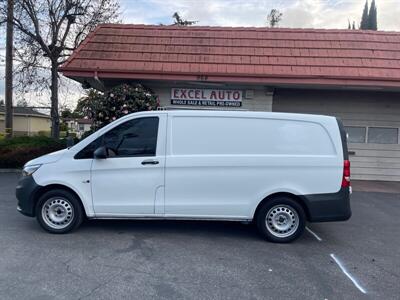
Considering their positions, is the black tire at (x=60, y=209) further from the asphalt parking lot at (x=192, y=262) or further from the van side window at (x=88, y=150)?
the van side window at (x=88, y=150)

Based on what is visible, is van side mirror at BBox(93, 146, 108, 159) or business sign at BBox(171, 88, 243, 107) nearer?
van side mirror at BBox(93, 146, 108, 159)

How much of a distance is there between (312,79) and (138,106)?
4.77 meters

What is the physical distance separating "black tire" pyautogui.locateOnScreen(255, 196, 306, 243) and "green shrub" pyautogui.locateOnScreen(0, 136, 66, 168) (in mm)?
8798

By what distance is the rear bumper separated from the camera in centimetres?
562

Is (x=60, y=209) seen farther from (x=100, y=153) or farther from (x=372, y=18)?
(x=372, y=18)

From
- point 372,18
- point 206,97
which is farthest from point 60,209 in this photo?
point 372,18

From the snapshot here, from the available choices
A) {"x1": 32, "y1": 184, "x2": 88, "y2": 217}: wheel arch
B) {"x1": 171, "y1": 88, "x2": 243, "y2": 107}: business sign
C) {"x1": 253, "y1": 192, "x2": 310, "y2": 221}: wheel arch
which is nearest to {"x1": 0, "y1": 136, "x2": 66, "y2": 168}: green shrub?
{"x1": 171, "y1": 88, "x2": 243, "y2": 107}: business sign

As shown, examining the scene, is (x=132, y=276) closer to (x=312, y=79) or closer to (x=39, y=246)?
(x=39, y=246)

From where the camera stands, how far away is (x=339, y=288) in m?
4.19

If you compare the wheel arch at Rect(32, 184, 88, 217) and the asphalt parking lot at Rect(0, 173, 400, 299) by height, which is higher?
the wheel arch at Rect(32, 184, 88, 217)

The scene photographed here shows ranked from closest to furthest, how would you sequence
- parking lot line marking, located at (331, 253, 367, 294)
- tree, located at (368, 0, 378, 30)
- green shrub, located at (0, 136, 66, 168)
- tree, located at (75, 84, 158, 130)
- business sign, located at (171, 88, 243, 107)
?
parking lot line marking, located at (331, 253, 367, 294)
tree, located at (75, 84, 158, 130)
business sign, located at (171, 88, 243, 107)
green shrub, located at (0, 136, 66, 168)
tree, located at (368, 0, 378, 30)

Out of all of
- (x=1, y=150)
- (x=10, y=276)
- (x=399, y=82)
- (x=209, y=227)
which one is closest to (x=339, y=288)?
(x=209, y=227)

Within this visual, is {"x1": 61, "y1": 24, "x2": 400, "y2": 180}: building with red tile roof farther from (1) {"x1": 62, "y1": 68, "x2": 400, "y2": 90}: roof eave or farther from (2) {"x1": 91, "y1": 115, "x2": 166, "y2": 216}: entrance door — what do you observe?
(2) {"x1": 91, "y1": 115, "x2": 166, "y2": 216}: entrance door

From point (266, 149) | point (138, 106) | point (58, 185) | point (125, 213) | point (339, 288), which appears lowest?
point (339, 288)
